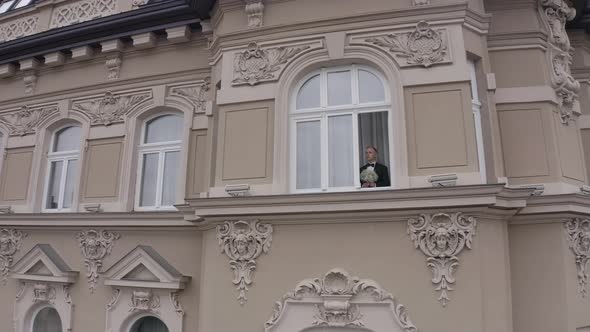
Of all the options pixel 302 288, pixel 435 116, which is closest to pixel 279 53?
pixel 435 116

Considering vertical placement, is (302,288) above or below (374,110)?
below

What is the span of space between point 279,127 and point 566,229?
435 centimetres

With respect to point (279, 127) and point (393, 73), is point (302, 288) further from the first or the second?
point (393, 73)

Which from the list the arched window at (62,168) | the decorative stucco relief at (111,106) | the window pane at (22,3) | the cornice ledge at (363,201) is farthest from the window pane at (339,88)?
the window pane at (22,3)

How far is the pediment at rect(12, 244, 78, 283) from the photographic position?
8.13 meters

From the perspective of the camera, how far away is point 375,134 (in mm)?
6238

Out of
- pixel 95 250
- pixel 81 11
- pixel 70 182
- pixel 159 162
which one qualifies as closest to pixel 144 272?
pixel 95 250

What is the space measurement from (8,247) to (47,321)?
6.08 feet

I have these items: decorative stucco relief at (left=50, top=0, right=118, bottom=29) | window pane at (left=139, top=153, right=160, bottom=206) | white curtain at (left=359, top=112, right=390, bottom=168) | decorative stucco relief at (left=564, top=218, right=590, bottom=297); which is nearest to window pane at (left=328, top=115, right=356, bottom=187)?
white curtain at (left=359, top=112, right=390, bottom=168)

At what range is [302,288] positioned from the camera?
577cm

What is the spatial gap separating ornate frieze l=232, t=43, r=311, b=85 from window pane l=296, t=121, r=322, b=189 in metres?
0.92

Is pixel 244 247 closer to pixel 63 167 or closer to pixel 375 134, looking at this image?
pixel 375 134

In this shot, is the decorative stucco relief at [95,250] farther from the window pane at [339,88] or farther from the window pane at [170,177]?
the window pane at [339,88]

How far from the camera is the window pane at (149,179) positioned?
842cm
